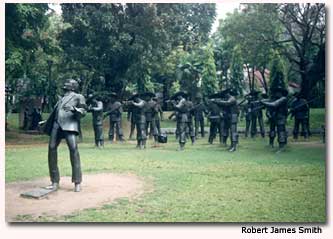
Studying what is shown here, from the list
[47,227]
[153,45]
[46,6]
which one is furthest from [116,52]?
[47,227]

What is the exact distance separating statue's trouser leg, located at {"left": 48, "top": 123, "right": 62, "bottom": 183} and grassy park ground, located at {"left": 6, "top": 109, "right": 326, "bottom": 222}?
0.73m

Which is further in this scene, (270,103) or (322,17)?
(270,103)

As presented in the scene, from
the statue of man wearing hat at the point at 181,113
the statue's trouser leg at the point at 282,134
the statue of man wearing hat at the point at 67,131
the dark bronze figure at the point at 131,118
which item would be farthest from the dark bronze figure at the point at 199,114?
the statue of man wearing hat at the point at 67,131

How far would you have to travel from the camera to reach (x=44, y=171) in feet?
25.1

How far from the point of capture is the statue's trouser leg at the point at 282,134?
9.14m

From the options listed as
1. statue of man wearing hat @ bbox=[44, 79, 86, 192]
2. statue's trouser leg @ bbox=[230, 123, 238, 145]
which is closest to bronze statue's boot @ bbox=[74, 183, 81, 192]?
statue of man wearing hat @ bbox=[44, 79, 86, 192]

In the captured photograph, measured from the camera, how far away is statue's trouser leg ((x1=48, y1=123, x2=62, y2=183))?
268 inches

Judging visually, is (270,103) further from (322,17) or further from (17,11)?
(17,11)

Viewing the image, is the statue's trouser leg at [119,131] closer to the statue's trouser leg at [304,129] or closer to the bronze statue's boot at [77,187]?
the bronze statue's boot at [77,187]

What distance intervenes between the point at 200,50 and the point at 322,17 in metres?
2.59

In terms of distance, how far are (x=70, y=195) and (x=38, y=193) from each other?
0.47 meters

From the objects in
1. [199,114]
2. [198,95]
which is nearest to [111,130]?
[198,95]

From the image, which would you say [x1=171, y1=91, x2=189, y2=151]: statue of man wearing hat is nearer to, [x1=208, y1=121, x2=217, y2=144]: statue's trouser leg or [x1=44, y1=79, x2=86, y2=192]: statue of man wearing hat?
[x1=208, y1=121, x2=217, y2=144]: statue's trouser leg

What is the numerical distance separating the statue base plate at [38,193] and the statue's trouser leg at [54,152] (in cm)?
22
